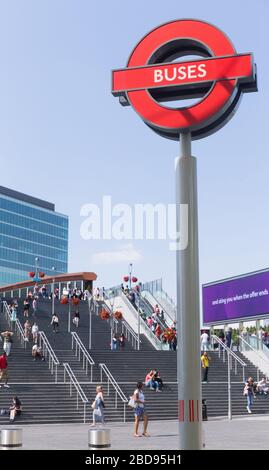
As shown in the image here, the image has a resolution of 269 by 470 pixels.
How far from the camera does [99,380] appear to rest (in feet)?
106

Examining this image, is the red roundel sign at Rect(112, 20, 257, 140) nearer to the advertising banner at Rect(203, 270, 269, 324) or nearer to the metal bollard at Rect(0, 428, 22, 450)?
the metal bollard at Rect(0, 428, 22, 450)

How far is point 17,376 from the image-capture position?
31.3 m

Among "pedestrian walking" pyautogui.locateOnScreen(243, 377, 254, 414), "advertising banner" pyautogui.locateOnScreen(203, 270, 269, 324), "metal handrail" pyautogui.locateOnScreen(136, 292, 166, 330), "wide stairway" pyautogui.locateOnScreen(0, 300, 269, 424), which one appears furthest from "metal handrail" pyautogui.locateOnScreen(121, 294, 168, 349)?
"pedestrian walking" pyautogui.locateOnScreen(243, 377, 254, 414)

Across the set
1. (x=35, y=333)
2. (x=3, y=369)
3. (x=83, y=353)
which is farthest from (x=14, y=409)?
(x=35, y=333)

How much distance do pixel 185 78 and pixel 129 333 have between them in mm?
31141

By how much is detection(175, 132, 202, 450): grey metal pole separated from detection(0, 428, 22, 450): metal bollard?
370 centimetres

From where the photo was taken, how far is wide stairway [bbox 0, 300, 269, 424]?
2885 centimetres

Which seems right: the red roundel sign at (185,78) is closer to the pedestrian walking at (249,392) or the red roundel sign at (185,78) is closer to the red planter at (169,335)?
the pedestrian walking at (249,392)

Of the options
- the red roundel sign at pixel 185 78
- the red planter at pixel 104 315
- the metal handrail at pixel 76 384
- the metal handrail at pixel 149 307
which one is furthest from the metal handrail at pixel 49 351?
the red roundel sign at pixel 185 78

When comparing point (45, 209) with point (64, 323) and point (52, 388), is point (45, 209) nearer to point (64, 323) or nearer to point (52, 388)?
point (64, 323)

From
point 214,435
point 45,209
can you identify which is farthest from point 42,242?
point 214,435

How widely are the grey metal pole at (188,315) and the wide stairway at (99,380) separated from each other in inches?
649

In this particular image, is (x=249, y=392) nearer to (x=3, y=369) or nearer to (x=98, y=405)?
(x=98, y=405)
